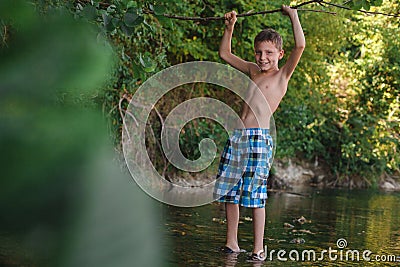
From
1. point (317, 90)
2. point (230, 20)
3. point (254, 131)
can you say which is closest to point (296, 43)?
point (230, 20)

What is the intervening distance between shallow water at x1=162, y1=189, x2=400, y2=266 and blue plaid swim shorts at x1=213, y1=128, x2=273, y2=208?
0.83ft

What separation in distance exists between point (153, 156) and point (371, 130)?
396 centimetres

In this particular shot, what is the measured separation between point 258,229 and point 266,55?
87 cm

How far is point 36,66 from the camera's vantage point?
154mm

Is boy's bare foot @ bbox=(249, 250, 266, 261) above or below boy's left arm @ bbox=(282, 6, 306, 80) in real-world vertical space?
below

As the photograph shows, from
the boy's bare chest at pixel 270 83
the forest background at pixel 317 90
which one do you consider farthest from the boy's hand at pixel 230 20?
the forest background at pixel 317 90

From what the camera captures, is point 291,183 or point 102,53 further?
point 291,183

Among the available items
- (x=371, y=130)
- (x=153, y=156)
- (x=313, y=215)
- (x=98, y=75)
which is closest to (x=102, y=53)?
(x=98, y=75)

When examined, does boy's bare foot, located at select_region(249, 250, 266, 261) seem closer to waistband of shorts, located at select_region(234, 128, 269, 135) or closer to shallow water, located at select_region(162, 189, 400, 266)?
shallow water, located at select_region(162, 189, 400, 266)

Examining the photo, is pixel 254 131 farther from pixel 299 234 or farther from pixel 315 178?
pixel 315 178

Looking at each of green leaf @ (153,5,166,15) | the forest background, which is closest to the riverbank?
the forest background

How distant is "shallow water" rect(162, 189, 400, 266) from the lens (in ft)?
10.1

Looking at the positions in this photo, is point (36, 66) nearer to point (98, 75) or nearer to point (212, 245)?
point (98, 75)

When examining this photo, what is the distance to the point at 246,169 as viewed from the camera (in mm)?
3402
